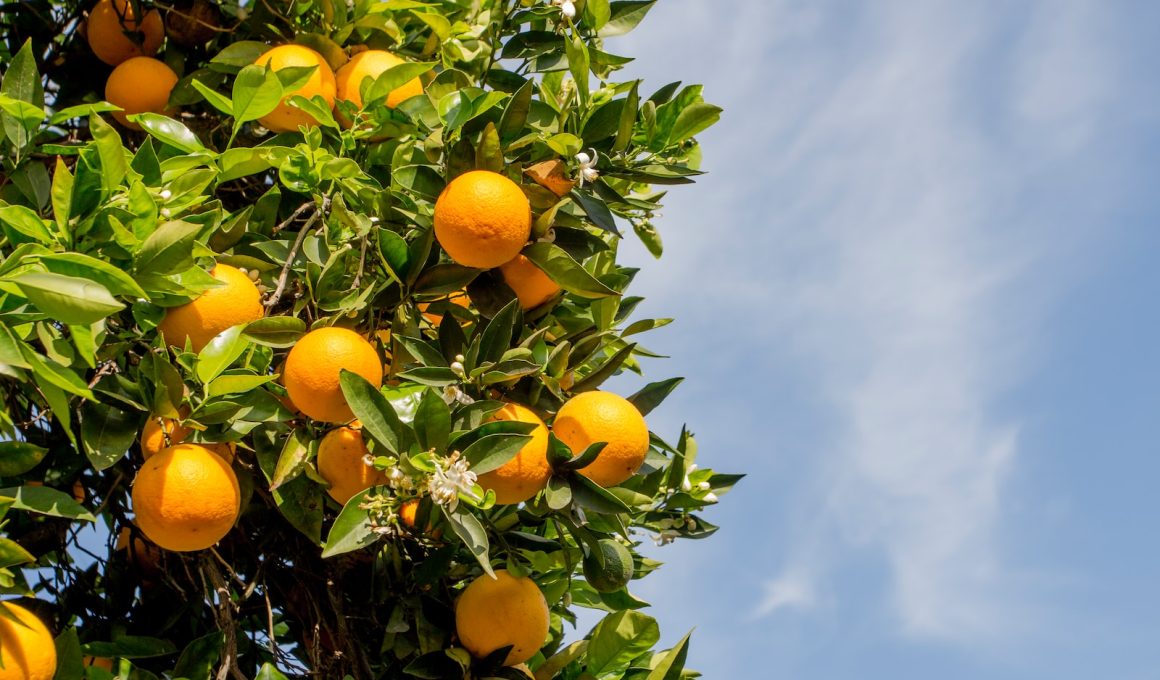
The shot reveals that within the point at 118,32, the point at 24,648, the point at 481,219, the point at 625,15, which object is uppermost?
the point at 625,15

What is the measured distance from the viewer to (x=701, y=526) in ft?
7.22

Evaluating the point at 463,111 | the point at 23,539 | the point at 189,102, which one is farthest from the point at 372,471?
the point at 189,102

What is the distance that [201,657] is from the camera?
175 cm

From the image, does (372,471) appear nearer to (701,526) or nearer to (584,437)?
(584,437)

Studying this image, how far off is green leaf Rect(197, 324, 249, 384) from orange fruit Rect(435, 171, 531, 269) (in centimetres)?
32

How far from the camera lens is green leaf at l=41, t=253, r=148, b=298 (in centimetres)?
127

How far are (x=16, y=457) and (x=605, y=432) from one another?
0.83m

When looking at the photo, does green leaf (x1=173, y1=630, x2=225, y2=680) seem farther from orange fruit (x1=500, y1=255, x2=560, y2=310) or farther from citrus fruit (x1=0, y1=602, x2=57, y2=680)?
orange fruit (x1=500, y1=255, x2=560, y2=310)

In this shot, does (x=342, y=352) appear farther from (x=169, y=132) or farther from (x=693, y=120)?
(x=693, y=120)

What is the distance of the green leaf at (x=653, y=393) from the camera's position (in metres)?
1.88

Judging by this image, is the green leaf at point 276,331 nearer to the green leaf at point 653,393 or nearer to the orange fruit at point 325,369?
the orange fruit at point 325,369

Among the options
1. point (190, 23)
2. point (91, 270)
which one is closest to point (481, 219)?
point (91, 270)

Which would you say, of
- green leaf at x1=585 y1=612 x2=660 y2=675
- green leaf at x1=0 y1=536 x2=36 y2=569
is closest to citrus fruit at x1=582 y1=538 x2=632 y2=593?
green leaf at x1=585 y1=612 x2=660 y2=675

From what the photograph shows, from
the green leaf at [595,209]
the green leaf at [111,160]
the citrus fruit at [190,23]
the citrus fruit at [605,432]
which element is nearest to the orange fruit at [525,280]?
the green leaf at [595,209]
